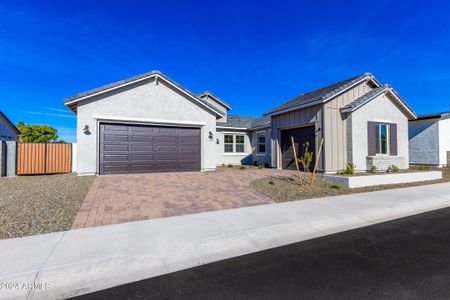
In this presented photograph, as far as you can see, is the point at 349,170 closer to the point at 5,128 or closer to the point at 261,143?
the point at 261,143

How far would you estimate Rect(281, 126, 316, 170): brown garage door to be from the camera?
12.6 m

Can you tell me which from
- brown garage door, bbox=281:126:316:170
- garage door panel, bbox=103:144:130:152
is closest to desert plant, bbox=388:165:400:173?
brown garage door, bbox=281:126:316:170

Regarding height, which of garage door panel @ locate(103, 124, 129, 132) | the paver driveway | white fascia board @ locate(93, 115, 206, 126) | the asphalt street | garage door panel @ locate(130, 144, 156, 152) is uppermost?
white fascia board @ locate(93, 115, 206, 126)

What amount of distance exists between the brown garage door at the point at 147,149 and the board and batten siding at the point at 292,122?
17.1ft

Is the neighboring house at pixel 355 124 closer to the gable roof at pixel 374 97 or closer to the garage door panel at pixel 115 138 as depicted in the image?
the gable roof at pixel 374 97

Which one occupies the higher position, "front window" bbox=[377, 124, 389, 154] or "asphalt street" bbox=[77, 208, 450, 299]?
"front window" bbox=[377, 124, 389, 154]

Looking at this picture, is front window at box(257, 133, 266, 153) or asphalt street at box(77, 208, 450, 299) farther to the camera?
front window at box(257, 133, 266, 153)

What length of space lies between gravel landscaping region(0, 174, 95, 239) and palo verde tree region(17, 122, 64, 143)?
106 feet

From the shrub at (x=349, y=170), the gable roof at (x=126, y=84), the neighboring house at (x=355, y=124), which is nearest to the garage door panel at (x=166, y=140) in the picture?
the gable roof at (x=126, y=84)

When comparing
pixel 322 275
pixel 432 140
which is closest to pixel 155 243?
pixel 322 275

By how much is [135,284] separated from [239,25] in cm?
1687

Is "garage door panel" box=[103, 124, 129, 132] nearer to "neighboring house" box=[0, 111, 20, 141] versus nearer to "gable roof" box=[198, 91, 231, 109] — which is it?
"neighboring house" box=[0, 111, 20, 141]

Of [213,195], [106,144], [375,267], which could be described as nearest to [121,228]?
[213,195]

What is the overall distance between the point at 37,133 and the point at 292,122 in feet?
127
